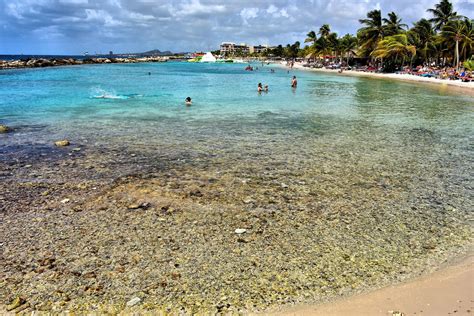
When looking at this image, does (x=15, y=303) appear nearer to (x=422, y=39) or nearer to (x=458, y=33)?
(x=458, y=33)

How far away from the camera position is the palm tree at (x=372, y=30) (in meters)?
87.4

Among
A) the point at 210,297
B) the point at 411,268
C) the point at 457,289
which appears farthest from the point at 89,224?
the point at 457,289

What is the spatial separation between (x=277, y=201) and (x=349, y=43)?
11095 cm

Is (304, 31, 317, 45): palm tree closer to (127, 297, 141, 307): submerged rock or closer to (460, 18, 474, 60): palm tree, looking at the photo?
(460, 18, 474, 60): palm tree

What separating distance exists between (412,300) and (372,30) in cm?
9344

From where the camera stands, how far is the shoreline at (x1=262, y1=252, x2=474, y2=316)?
16.9ft

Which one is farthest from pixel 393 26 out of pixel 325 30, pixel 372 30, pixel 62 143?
pixel 62 143

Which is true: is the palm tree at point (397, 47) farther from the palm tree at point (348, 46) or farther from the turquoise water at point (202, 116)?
the turquoise water at point (202, 116)

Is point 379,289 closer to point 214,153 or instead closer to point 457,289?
point 457,289

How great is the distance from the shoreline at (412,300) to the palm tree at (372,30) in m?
92.3

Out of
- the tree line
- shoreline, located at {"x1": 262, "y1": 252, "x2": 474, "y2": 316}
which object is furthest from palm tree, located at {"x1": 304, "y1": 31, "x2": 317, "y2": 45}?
shoreline, located at {"x1": 262, "y1": 252, "x2": 474, "y2": 316}

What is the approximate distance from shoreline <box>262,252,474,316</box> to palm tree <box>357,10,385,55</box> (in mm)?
92331

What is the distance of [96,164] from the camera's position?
1223 centimetres

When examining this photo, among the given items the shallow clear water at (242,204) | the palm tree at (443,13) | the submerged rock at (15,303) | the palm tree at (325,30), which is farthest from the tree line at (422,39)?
the submerged rock at (15,303)
